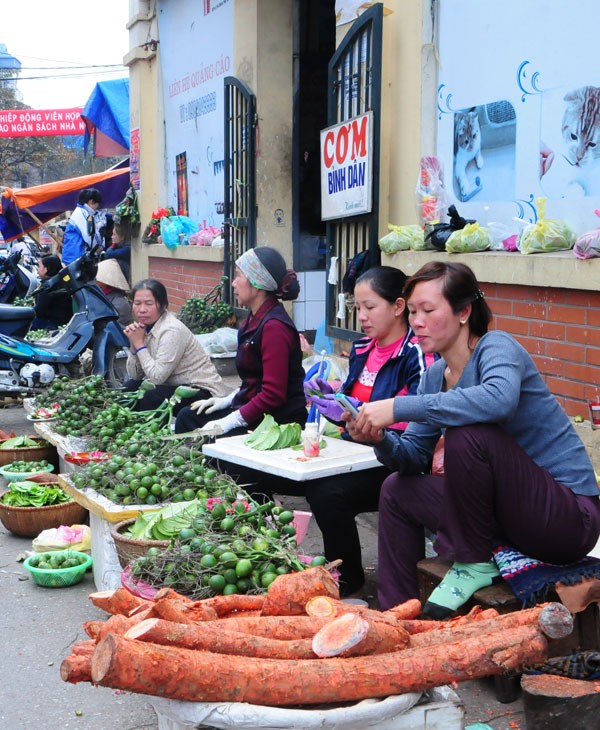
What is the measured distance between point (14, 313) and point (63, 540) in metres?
4.13

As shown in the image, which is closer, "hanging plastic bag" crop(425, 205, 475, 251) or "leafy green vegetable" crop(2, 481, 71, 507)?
"leafy green vegetable" crop(2, 481, 71, 507)

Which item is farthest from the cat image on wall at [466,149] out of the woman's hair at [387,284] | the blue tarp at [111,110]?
the blue tarp at [111,110]

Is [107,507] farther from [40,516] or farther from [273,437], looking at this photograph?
[40,516]

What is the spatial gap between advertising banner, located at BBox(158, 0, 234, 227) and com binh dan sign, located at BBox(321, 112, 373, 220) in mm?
2994

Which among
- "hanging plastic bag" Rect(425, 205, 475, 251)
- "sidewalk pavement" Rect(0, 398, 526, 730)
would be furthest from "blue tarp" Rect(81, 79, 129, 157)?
"sidewalk pavement" Rect(0, 398, 526, 730)

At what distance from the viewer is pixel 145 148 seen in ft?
41.3

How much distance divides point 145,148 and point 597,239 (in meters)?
9.25

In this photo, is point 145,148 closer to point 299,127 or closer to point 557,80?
point 299,127

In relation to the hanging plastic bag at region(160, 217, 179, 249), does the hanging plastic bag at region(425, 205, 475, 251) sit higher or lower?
lower

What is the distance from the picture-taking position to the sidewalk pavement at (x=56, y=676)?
3172 mm

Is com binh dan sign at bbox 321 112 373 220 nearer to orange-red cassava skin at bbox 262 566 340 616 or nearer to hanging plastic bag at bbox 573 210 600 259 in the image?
hanging plastic bag at bbox 573 210 600 259

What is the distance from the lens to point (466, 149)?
19.3 ft

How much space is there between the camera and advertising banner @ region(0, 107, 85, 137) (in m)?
21.0

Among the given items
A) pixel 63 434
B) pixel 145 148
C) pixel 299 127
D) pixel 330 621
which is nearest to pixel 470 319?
pixel 330 621
